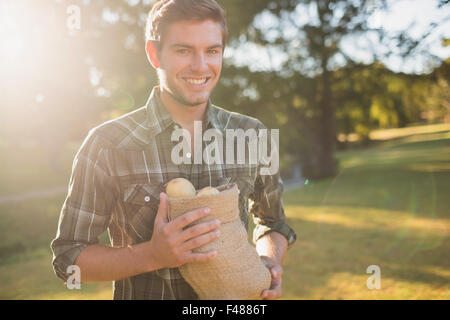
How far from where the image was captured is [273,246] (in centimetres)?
221

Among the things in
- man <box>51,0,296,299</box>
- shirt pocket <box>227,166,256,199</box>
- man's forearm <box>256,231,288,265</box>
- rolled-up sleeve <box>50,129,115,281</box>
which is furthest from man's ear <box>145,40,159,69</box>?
man's forearm <box>256,231,288,265</box>

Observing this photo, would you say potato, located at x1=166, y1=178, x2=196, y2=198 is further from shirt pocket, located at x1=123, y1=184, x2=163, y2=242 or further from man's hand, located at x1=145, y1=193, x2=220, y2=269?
shirt pocket, located at x1=123, y1=184, x2=163, y2=242

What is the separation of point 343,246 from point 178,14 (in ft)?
23.0

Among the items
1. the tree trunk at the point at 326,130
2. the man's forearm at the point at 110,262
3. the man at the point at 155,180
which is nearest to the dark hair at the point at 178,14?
the man at the point at 155,180

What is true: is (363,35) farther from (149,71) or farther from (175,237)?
(175,237)

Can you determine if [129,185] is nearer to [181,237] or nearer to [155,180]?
[155,180]

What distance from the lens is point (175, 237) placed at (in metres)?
1.62

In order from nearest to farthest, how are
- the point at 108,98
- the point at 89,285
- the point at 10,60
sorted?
the point at 89,285
the point at 10,60
the point at 108,98

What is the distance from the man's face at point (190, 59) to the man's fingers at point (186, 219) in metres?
0.69

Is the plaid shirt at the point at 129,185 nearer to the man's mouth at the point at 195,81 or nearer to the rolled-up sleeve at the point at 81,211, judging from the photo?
the rolled-up sleeve at the point at 81,211

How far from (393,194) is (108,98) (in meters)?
17.5

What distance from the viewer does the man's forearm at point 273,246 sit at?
215 centimetres

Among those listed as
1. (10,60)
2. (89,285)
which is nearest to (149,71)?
(10,60)

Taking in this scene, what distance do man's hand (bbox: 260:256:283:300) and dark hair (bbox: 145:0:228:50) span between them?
1.30 metres
